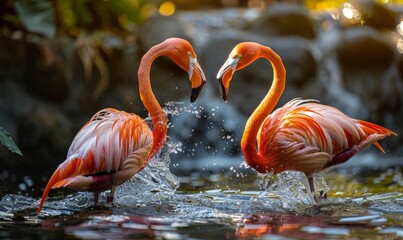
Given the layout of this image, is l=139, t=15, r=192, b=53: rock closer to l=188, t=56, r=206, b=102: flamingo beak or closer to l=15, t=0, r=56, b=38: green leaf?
l=15, t=0, r=56, b=38: green leaf

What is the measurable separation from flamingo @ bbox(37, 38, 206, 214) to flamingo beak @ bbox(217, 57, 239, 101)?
102mm

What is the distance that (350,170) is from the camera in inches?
256

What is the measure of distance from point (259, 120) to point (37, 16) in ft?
13.0

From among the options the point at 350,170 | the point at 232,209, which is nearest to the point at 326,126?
the point at 232,209

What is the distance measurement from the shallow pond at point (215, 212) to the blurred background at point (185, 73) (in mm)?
1768

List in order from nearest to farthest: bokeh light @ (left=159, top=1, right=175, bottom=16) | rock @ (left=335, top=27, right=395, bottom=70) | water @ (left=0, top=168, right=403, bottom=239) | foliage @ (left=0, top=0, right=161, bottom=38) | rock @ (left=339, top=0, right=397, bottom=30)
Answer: water @ (left=0, top=168, right=403, bottom=239) → foliage @ (left=0, top=0, right=161, bottom=38) → rock @ (left=335, top=27, right=395, bottom=70) → rock @ (left=339, top=0, right=397, bottom=30) → bokeh light @ (left=159, top=1, right=175, bottom=16)

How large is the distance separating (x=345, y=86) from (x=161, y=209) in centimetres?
459

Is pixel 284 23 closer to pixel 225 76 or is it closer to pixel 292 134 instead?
pixel 292 134

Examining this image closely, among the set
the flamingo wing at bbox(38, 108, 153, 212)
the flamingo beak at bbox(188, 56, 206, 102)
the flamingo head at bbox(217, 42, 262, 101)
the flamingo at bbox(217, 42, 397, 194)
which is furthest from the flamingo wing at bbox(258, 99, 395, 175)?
the flamingo wing at bbox(38, 108, 153, 212)

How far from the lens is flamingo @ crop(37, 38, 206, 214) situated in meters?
3.90

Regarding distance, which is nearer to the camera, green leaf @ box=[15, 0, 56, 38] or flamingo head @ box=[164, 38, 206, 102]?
flamingo head @ box=[164, 38, 206, 102]

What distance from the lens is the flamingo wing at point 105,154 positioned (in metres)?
3.88

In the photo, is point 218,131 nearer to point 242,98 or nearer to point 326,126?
point 242,98

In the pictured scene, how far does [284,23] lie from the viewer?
826cm
